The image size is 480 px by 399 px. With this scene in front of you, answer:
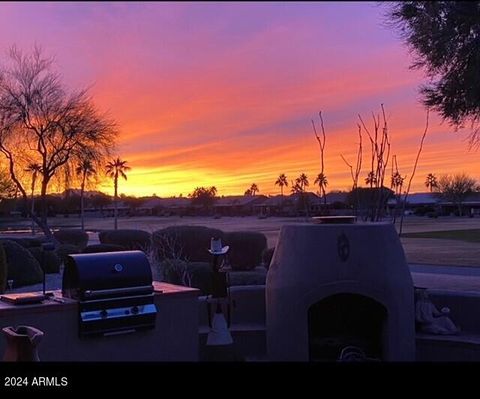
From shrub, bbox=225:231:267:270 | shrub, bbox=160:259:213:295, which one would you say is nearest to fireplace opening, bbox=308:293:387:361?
shrub, bbox=160:259:213:295

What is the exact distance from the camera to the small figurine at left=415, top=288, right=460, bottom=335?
789cm

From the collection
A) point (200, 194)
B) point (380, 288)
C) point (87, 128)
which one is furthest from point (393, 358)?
point (200, 194)

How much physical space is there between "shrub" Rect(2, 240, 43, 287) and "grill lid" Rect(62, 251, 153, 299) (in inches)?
444

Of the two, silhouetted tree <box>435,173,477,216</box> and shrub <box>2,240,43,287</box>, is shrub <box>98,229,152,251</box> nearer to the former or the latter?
shrub <box>2,240,43,287</box>

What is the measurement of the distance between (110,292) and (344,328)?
3.17 metres

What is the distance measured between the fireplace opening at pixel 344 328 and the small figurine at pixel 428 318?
2.67 feet

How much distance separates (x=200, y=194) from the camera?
106312 mm

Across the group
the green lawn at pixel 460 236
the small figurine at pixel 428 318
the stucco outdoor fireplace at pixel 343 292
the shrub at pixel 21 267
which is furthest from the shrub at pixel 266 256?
the green lawn at pixel 460 236

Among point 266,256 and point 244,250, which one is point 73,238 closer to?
point 244,250

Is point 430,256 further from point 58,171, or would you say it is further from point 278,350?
point 278,350

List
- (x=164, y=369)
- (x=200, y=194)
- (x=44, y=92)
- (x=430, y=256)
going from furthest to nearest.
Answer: (x=200, y=194)
(x=44, y=92)
(x=430, y=256)
(x=164, y=369)

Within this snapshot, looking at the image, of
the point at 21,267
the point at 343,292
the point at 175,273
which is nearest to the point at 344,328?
the point at 343,292

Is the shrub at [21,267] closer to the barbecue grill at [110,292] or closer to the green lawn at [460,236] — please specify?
the barbecue grill at [110,292]

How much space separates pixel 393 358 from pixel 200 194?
9951 cm
